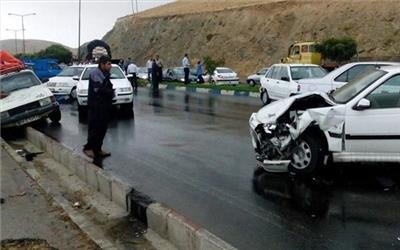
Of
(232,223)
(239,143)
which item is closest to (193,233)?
(232,223)

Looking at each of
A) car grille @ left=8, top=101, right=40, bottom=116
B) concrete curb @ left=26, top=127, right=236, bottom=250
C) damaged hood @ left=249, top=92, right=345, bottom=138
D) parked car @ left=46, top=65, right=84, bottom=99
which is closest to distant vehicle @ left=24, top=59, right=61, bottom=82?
parked car @ left=46, top=65, right=84, bottom=99

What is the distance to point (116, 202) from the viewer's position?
6844mm

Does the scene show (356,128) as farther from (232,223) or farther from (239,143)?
(239,143)

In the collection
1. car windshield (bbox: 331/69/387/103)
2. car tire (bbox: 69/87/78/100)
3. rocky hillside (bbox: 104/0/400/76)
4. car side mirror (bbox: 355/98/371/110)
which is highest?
rocky hillside (bbox: 104/0/400/76)

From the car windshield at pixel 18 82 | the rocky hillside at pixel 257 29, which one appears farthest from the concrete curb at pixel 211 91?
the rocky hillside at pixel 257 29

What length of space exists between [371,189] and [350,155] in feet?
2.07

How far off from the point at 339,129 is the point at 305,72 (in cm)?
1125

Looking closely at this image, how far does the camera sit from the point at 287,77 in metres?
18.2

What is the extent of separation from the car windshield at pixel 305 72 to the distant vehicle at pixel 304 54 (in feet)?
64.0

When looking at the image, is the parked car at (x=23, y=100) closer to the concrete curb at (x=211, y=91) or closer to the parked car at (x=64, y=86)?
the parked car at (x=64, y=86)

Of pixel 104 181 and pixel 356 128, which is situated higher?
pixel 356 128

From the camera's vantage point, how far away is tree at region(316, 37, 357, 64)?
1578 inches

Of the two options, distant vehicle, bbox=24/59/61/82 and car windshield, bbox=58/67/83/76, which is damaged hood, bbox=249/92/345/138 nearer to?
car windshield, bbox=58/67/83/76

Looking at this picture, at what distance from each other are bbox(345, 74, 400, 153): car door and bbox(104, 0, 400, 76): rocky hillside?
38189 millimetres
